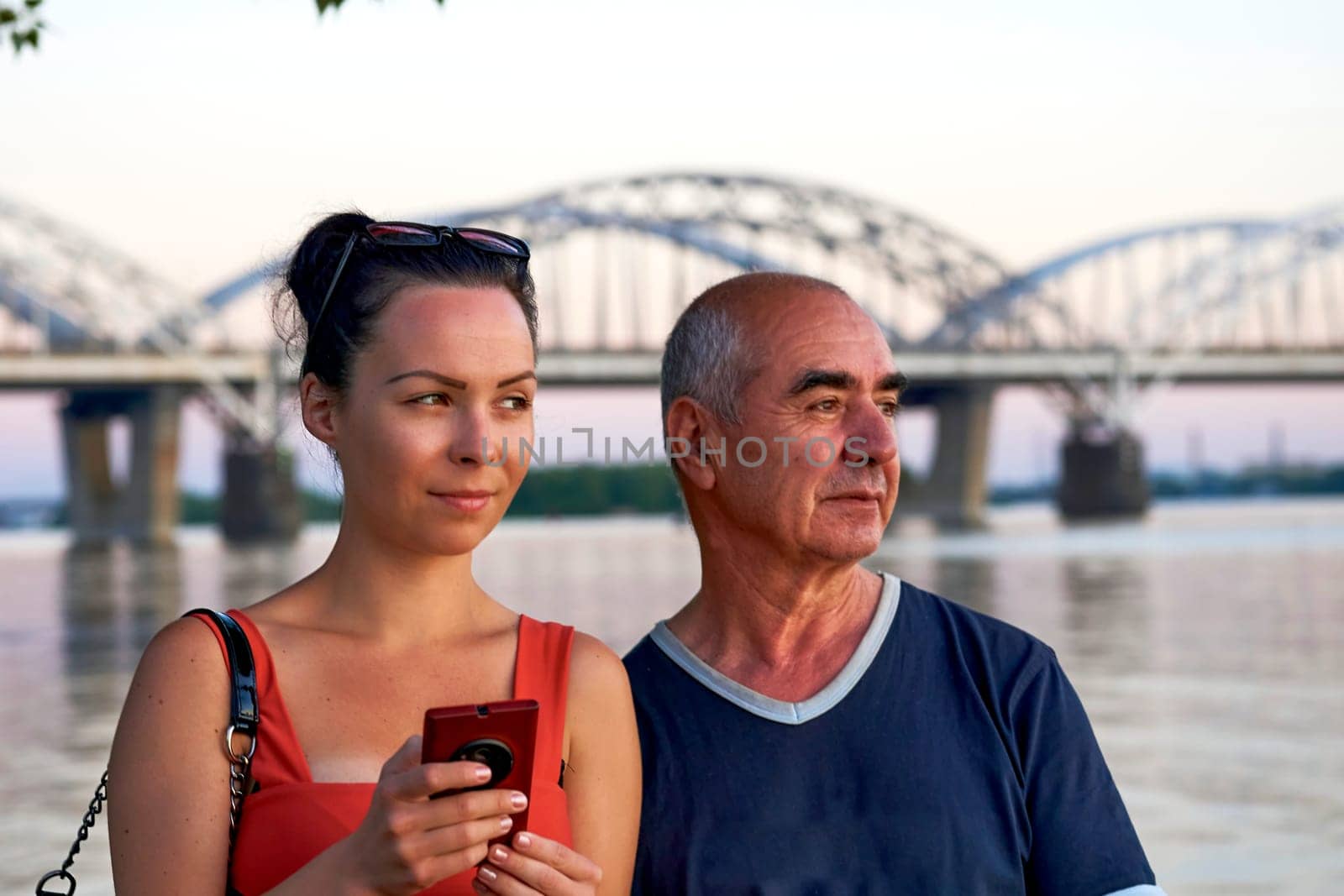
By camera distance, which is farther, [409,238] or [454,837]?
[409,238]

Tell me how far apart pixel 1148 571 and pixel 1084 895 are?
25.8 m

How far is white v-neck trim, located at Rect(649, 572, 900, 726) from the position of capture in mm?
2738

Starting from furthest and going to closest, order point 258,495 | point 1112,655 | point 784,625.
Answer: point 258,495 < point 1112,655 < point 784,625

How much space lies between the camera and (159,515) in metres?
64.2

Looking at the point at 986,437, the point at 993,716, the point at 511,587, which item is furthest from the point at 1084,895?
the point at 986,437

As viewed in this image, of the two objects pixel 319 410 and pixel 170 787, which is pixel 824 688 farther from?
pixel 170 787

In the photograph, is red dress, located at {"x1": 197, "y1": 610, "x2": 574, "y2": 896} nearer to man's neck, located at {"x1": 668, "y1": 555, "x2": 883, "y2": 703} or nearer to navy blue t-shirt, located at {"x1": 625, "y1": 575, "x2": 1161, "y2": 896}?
navy blue t-shirt, located at {"x1": 625, "y1": 575, "x2": 1161, "y2": 896}

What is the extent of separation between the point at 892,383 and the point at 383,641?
42.4 inches

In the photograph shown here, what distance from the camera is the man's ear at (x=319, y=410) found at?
2.31 m

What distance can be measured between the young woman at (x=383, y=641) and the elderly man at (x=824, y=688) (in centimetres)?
42

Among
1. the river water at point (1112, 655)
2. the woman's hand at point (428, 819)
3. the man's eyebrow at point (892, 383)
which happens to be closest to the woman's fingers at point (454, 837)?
the woman's hand at point (428, 819)

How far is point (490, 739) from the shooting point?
180 centimetres

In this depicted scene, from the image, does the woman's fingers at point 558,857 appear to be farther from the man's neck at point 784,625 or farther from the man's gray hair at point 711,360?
the man's gray hair at point 711,360

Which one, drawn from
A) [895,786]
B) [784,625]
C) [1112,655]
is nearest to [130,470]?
[1112,655]
